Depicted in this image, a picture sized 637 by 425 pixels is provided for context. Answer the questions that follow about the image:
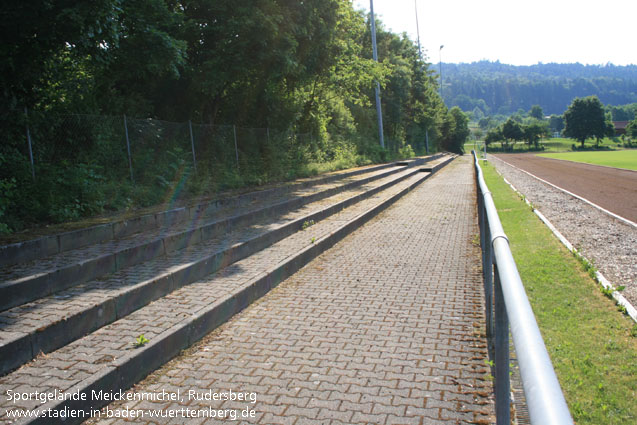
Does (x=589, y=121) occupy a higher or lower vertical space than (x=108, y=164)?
higher

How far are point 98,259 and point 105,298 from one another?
120 centimetres

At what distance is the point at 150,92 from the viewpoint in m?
14.4

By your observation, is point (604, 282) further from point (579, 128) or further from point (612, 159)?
point (579, 128)

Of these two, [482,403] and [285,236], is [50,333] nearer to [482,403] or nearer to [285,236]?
[482,403]

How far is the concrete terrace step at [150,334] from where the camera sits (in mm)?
3377

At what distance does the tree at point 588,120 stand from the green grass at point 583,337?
11923 centimetres

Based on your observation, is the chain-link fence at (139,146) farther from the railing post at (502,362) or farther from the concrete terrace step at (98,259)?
the railing post at (502,362)

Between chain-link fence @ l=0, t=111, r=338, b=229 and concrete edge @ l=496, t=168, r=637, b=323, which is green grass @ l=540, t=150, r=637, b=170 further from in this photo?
chain-link fence @ l=0, t=111, r=338, b=229

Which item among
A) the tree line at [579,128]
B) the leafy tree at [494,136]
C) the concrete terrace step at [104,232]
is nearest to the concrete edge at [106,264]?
the concrete terrace step at [104,232]

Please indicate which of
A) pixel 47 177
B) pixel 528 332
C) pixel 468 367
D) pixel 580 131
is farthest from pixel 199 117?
pixel 580 131

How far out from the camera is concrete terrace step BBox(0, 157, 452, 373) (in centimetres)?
377

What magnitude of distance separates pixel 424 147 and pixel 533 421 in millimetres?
65603

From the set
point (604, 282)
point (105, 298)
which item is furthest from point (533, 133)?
point (105, 298)

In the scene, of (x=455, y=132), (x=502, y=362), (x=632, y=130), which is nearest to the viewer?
(x=502, y=362)
